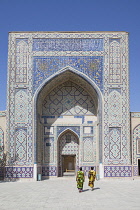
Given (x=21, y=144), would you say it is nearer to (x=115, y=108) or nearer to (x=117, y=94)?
(x=115, y=108)

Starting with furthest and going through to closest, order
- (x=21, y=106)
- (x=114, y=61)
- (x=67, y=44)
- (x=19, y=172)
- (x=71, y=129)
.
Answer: (x=71, y=129)
(x=67, y=44)
(x=114, y=61)
(x=21, y=106)
(x=19, y=172)

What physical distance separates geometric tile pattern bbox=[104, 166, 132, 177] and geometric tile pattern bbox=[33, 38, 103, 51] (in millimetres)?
4681

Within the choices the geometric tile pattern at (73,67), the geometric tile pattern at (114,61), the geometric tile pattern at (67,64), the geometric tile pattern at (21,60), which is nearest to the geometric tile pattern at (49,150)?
the geometric tile pattern at (73,67)

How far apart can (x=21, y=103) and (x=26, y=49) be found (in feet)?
7.18

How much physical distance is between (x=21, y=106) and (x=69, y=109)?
2.21 metres

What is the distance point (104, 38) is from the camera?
13.0 meters

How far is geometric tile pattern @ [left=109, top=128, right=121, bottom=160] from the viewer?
12.3 metres

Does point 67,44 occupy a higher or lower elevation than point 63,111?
higher

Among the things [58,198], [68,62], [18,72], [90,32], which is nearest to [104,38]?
[90,32]

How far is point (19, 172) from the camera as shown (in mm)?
12102

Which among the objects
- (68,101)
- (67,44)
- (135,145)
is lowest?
(135,145)

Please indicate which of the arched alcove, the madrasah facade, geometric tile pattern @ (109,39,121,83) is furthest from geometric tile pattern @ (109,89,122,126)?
the arched alcove

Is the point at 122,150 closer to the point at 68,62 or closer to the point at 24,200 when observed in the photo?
the point at 68,62

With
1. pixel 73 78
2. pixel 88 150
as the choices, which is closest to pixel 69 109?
pixel 73 78
